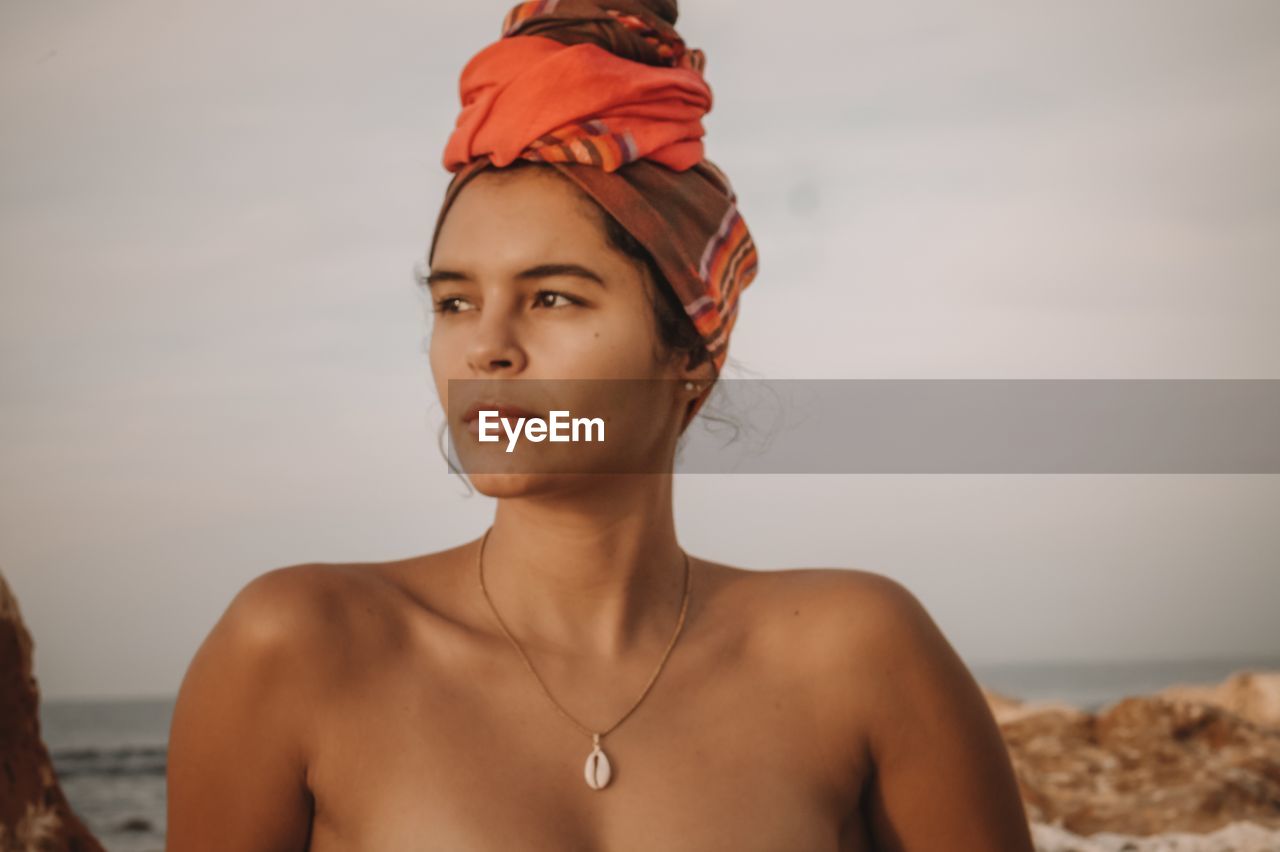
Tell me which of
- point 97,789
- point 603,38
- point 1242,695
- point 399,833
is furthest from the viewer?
point 97,789

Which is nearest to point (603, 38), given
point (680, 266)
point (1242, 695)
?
point (680, 266)

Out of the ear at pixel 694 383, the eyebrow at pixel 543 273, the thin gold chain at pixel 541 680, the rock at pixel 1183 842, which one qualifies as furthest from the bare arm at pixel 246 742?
the rock at pixel 1183 842

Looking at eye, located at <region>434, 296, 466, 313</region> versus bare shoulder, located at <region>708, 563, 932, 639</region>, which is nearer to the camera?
eye, located at <region>434, 296, 466, 313</region>

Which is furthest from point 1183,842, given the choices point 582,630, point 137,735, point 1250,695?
point 137,735

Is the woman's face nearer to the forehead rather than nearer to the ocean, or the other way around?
the forehead

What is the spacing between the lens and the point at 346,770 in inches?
87.4

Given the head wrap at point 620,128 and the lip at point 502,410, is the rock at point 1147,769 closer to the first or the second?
the head wrap at point 620,128

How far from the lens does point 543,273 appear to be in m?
2.23

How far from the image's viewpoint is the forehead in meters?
2.26

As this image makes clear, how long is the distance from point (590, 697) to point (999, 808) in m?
0.79

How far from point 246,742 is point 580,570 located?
0.61 meters

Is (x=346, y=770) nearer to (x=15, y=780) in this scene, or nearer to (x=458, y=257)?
(x=458, y=257)

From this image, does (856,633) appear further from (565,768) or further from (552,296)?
(552,296)

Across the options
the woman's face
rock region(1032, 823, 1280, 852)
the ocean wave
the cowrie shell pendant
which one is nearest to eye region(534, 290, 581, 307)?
the woman's face
